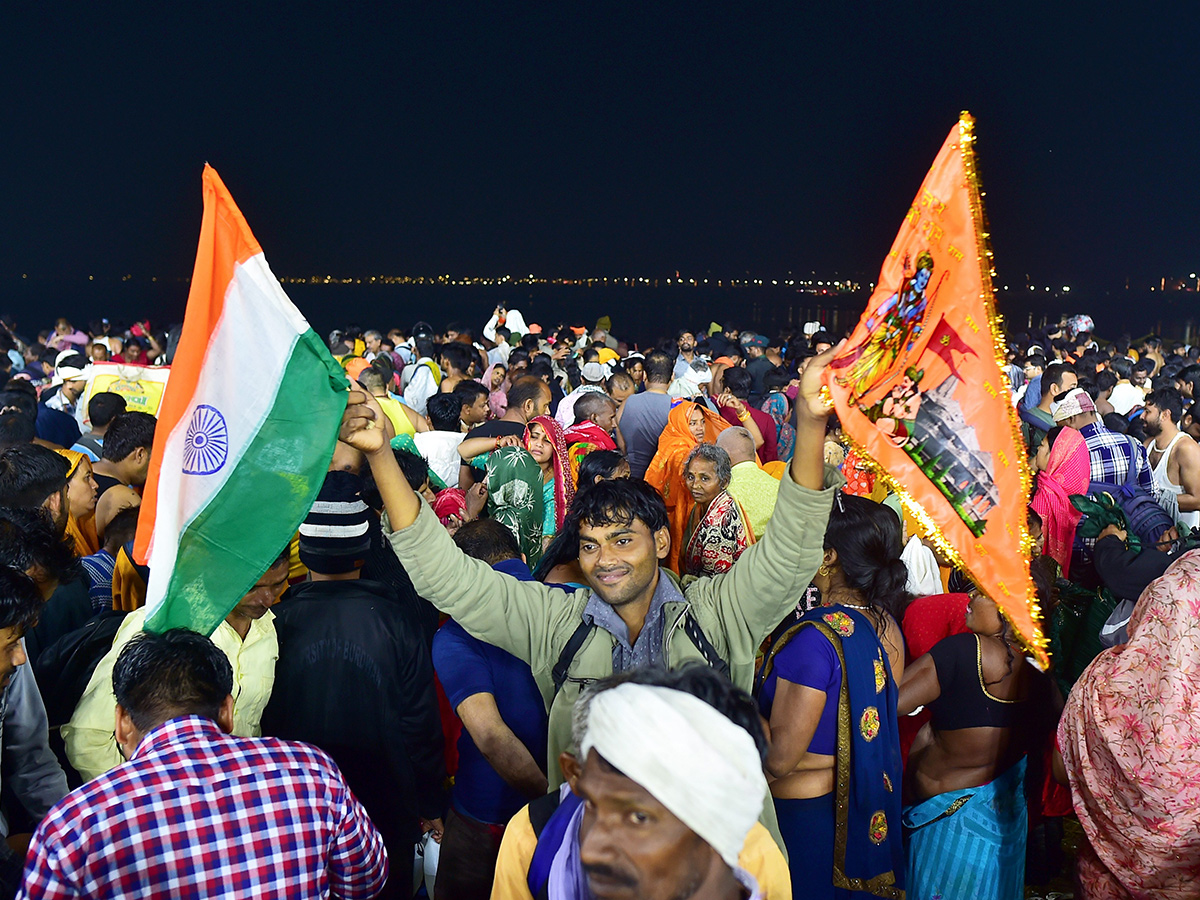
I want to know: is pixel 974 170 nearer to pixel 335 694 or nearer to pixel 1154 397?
pixel 335 694

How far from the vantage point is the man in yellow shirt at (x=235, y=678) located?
98.2 inches

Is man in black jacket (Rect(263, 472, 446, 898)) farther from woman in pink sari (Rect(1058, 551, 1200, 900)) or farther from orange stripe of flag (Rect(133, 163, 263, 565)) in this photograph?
woman in pink sari (Rect(1058, 551, 1200, 900))

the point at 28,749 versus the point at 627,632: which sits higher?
the point at 627,632

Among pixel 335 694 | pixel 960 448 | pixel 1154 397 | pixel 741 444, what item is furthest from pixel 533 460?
pixel 1154 397

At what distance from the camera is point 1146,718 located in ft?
7.63

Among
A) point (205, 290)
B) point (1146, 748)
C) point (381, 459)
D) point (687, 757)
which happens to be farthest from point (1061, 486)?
point (205, 290)

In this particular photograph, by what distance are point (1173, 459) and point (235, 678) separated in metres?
5.71

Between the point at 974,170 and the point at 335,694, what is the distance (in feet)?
7.85

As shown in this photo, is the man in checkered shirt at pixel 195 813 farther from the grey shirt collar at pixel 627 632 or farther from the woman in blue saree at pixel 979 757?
the woman in blue saree at pixel 979 757

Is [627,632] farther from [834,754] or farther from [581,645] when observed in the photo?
[834,754]

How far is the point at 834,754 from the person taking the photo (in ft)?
8.37

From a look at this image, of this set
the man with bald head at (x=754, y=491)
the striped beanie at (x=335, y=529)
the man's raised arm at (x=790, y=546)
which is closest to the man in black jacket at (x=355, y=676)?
the striped beanie at (x=335, y=529)

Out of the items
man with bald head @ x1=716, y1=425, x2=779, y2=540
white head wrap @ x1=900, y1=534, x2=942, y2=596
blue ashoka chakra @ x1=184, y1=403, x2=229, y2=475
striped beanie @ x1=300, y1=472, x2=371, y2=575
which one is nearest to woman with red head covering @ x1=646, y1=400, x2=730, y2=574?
man with bald head @ x1=716, y1=425, x2=779, y2=540

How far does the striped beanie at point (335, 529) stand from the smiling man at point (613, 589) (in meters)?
0.65
